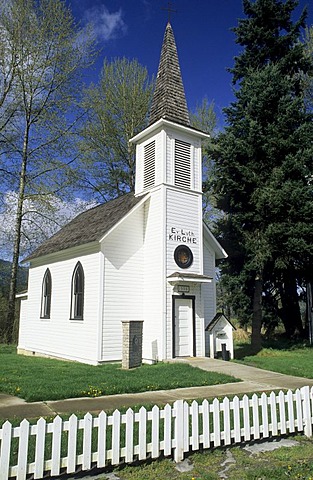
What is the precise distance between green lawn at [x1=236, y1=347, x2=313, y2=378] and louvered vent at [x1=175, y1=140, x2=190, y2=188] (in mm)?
7765

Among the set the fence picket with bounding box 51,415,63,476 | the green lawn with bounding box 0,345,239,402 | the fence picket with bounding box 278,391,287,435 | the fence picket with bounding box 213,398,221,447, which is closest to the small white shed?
the green lawn with bounding box 0,345,239,402

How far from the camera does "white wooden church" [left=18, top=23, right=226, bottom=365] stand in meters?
15.5

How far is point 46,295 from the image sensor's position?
20906mm

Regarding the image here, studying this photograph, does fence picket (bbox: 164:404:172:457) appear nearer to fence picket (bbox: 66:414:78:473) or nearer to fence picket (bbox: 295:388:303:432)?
fence picket (bbox: 66:414:78:473)

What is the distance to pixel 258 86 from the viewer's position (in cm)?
2100

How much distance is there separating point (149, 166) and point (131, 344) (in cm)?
780

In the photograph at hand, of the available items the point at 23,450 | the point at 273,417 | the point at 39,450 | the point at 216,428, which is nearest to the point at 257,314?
the point at 273,417

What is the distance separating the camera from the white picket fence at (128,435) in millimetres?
4613

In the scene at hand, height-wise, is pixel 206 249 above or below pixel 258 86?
below

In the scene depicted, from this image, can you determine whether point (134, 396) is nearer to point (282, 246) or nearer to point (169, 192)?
A: point (169, 192)

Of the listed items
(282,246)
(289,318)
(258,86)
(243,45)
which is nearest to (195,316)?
(282,246)

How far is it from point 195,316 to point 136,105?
18.4m

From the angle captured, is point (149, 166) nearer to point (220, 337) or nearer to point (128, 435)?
point (220, 337)

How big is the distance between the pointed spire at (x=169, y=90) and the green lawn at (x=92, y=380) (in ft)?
33.9
